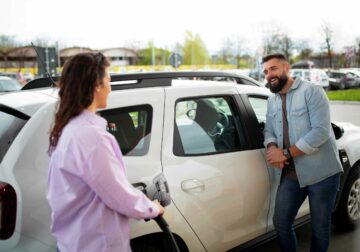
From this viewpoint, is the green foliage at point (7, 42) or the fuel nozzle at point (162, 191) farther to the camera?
the green foliage at point (7, 42)

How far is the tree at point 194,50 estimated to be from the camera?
286 ft

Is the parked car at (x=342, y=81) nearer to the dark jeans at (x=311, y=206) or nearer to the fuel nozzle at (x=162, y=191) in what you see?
the dark jeans at (x=311, y=206)

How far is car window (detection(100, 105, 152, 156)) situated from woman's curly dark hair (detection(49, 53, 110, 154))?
28.1 inches

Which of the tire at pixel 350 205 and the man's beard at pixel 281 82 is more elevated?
the man's beard at pixel 281 82

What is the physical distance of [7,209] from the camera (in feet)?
6.62

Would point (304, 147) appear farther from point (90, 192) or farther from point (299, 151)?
point (90, 192)

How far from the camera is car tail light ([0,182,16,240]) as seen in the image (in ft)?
6.61

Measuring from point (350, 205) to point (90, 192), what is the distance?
3.20 metres

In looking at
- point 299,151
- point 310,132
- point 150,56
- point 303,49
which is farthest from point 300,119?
point 150,56

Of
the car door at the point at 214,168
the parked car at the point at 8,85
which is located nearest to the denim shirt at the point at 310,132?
the car door at the point at 214,168

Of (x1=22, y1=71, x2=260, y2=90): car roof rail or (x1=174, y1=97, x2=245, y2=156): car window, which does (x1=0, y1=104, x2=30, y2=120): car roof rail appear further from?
(x1=174, y1=97, x2=245, y2=156): car window

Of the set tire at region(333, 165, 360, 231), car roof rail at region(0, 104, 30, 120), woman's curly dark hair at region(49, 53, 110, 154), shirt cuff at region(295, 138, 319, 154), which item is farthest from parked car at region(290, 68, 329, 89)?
woman's curly dark hair at region(49, 53, 110, 154)

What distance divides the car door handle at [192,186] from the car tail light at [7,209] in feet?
3.20

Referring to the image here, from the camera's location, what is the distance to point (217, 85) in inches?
118
